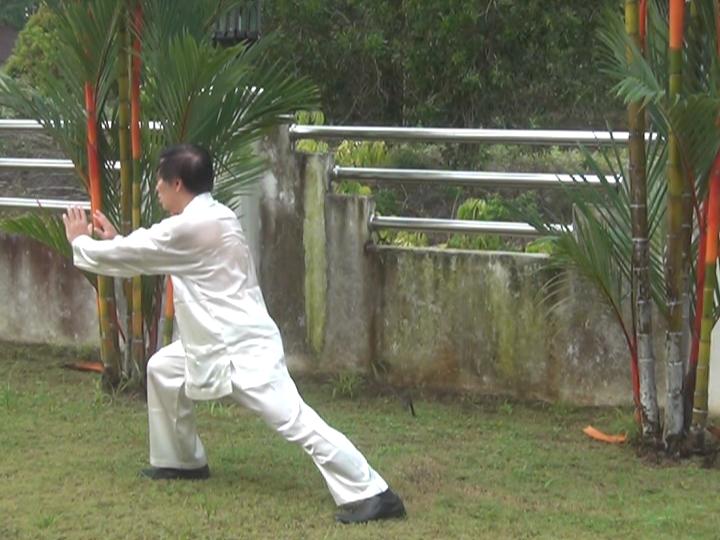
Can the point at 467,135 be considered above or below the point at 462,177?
above

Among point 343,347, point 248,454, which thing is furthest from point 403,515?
point 343,347

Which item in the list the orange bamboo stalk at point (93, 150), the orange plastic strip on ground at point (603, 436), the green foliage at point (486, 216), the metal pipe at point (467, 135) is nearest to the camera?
the orange plastic strip on ground at point (603, 436)

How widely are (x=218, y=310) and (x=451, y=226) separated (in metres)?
2.40

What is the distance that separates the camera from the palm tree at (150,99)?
7.26 meters

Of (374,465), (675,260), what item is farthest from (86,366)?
(675,260)

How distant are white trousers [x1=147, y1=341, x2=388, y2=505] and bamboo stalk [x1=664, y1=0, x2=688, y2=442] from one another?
1617 mm

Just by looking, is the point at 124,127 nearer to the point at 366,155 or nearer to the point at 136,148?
the point at 136,148

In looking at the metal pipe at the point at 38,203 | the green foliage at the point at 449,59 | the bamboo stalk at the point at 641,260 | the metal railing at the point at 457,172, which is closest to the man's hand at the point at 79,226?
the metal railing at the point at 457,172

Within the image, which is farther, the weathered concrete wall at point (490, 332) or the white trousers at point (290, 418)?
the weathered concrete wall at point (490, 332)

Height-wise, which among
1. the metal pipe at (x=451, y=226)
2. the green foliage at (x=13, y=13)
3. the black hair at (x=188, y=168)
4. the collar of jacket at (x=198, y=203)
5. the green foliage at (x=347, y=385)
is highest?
the green foliage at (x=13, y=13)

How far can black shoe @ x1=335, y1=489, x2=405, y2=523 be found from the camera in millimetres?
5570

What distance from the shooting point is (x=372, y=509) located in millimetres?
5570

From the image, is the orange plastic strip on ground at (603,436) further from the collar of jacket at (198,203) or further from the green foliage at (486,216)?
the collar of jacket at (198,203)

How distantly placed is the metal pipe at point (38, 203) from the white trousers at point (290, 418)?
294 cm
